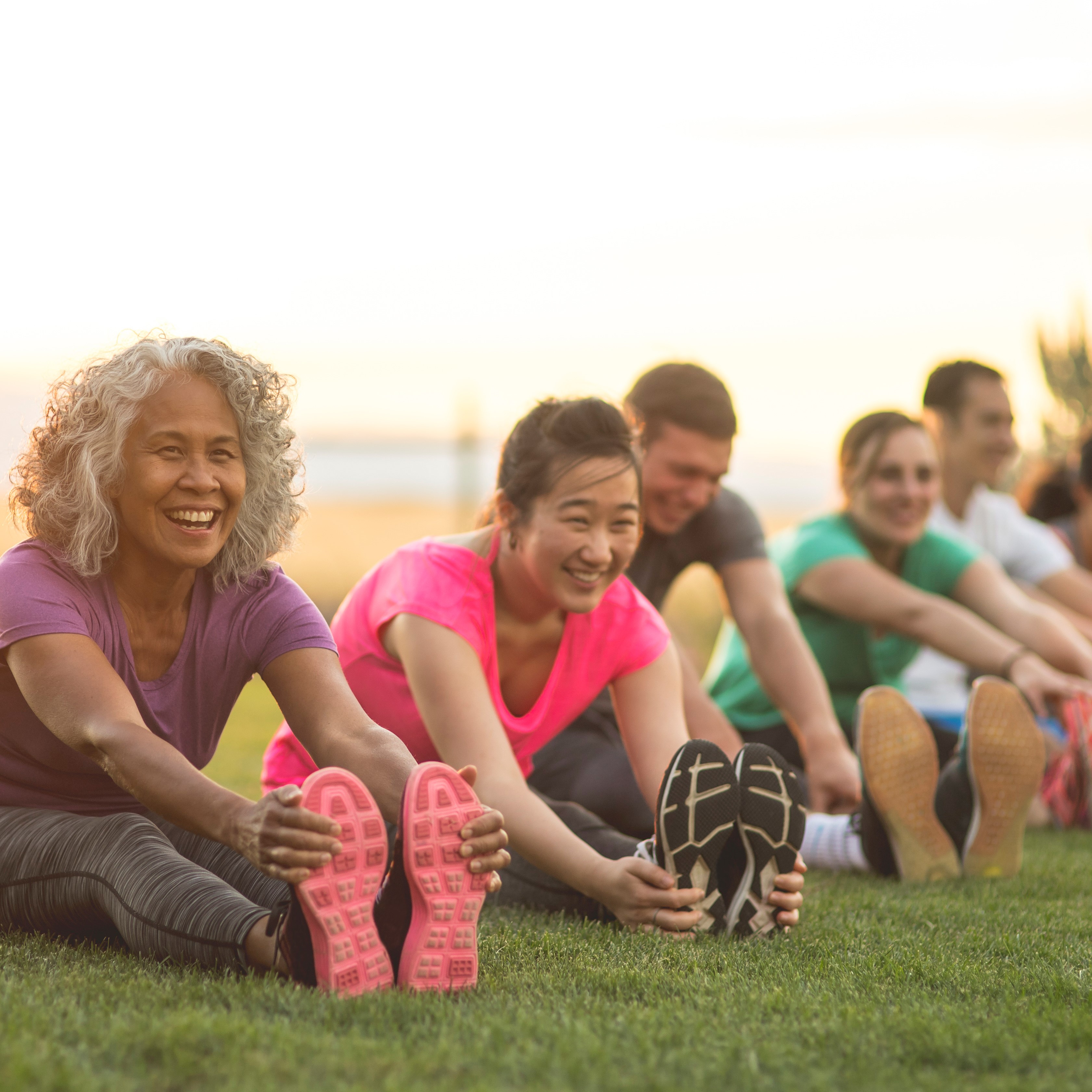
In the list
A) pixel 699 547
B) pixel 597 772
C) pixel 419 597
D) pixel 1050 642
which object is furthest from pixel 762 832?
pixel 1050 642

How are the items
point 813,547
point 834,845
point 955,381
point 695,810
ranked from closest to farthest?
1. point 695,810
2. point 834,845
3. point 813,547
4. point 955,381

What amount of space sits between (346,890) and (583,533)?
3.78 feet

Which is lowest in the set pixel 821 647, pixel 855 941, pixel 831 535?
pixel 855 941

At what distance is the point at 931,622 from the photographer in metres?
4.43

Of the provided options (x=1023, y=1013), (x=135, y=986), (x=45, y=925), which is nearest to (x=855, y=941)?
(x=1023, y=1013)

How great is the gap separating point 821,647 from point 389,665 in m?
2.30

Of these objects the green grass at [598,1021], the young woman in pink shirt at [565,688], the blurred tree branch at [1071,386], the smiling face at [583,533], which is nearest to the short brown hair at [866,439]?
the young woman in pink shirt at [565,688]

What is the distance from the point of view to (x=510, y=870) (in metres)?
2.95

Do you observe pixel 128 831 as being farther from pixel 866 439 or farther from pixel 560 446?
pixel 866 439

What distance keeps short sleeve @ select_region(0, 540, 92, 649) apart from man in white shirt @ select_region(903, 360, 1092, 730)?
12.7 feet

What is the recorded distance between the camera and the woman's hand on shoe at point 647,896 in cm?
250

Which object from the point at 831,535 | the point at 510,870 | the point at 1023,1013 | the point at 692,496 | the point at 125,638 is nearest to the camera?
the point at 1023,1013

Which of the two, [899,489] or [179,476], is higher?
[899,489]

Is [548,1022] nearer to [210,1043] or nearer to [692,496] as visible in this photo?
[210,1043]
